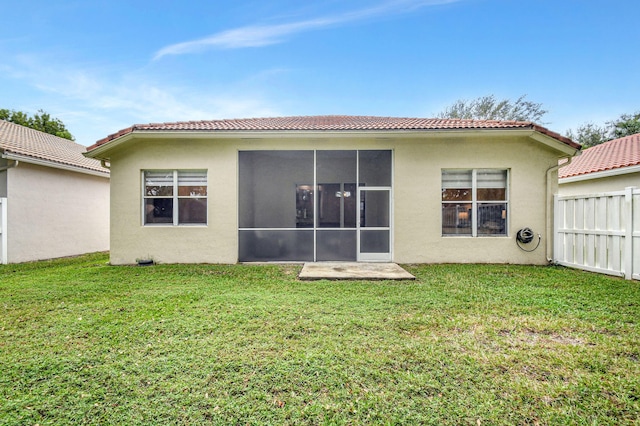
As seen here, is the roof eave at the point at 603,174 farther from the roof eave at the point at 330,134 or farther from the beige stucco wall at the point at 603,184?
the roof eave at the point at 330,134

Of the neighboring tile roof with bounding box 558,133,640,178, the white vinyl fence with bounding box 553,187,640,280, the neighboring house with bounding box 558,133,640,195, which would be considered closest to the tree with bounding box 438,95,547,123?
the neighboring tile roof with bounding box 558,133,640,178

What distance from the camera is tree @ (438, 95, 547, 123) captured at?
91.9 ft

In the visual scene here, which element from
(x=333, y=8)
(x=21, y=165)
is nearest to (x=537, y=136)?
(x=333, y=8)

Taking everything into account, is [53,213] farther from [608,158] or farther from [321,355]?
[608,158]

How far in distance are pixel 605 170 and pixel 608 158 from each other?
7.57 feet

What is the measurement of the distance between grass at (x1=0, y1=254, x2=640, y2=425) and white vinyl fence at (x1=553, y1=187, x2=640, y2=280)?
3.23ft

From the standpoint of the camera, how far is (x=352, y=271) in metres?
6.82

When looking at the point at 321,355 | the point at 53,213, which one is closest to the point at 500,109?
the point at 321,355

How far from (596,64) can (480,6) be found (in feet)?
42.8

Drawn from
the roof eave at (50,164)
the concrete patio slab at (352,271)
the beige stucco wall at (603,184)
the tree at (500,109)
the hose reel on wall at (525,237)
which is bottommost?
the concrete patio slab at (352,271)

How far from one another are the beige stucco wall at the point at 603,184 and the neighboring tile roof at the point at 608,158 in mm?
386

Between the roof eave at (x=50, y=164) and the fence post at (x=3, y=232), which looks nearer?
the roof eave at (x=50, y=164)

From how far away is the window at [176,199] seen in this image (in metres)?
8.10

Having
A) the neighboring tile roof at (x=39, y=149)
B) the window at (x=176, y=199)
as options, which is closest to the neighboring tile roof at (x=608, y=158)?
the window at (x=176, y=199)
